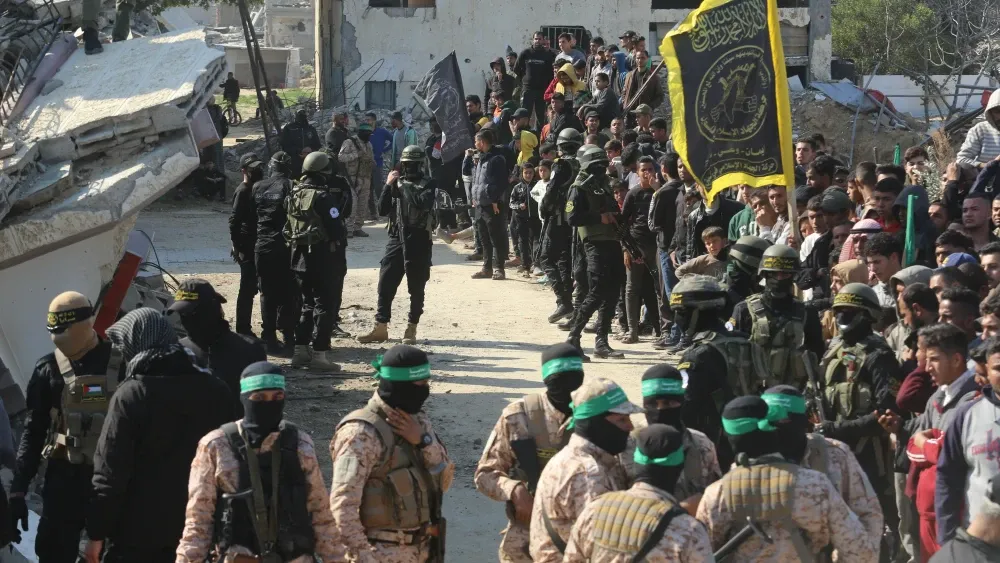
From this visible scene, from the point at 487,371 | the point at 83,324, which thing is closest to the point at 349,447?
the point at 83,324

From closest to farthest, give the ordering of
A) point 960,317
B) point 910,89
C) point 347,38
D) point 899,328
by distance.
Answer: point 960,317
point 899,328
point 347,38
point 910,89

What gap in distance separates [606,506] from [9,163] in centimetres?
684

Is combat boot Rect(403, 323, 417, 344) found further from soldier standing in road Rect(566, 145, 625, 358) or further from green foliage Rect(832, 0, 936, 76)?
green foliage Rect(832, 0, 936, 76)

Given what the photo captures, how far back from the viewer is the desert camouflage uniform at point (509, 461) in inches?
206

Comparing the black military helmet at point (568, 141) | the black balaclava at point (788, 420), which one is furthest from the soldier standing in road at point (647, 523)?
the black military helmet at point (568, 141)

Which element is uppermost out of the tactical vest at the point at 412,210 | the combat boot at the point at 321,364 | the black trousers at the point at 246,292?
the tactical vest at the point at 412,210

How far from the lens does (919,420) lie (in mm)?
5840

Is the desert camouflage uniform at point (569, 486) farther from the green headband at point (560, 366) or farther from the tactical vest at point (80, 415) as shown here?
the tactical vest at point (80, 415)

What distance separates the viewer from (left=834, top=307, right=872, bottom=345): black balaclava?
20.7ft

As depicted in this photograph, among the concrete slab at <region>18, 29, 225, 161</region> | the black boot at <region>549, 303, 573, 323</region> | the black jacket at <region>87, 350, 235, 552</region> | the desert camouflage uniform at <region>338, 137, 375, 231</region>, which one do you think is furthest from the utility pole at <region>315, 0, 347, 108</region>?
the black jacket at <region>87, 350, 235, 552</region>

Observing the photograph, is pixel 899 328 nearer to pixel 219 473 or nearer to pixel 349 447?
pixel 349 447

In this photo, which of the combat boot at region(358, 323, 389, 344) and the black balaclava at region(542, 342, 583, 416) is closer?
the black balaclava at region(542, 342, 583, 416)

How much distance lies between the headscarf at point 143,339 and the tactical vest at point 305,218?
544 cm

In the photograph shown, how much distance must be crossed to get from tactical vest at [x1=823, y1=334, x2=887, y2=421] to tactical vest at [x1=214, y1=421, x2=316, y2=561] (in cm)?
279
